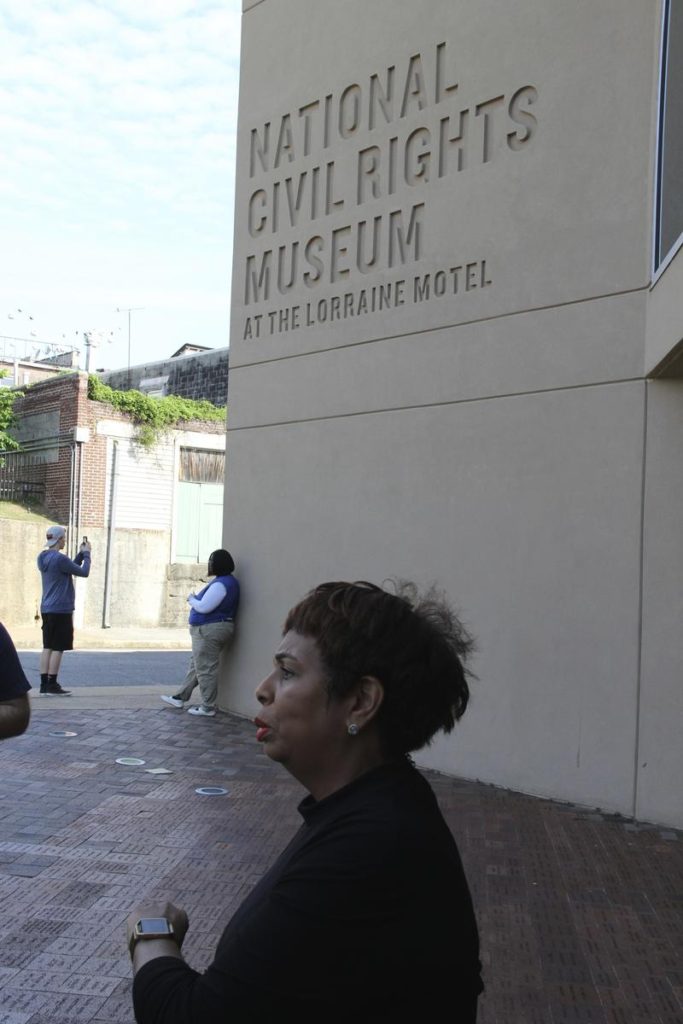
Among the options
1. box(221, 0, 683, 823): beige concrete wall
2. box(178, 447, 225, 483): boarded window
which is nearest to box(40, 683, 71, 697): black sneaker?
box(221, 0, 683, 823): beige concrete wall

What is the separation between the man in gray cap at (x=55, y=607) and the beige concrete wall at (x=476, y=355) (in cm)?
189

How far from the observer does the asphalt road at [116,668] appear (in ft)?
45.3

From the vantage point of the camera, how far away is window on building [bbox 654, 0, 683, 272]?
6613mm

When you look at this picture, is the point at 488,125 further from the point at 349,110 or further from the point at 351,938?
the point at 351,938

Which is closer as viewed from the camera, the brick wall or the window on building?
the window on building

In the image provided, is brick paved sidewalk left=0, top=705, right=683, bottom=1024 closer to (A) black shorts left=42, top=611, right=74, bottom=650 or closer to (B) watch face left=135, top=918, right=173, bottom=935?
(B) watch face left=135, top=918, right=173, bottom=935

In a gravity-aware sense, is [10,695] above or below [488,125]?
below

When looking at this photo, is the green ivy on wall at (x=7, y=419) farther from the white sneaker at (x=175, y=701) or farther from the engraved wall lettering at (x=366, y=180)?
the engraved wall lettering at (x=366, y=180)

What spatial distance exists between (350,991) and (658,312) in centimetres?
575

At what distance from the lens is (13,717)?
3387 mm

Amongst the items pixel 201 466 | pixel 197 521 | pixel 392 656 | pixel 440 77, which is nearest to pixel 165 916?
pixel 392 656

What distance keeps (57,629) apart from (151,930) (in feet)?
32.2

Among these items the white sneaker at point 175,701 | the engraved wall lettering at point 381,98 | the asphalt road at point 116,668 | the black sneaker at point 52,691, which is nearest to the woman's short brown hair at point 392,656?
the engraved wall lettering at point 381,98

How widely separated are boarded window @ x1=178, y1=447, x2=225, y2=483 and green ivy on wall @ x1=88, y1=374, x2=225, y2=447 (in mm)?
834
